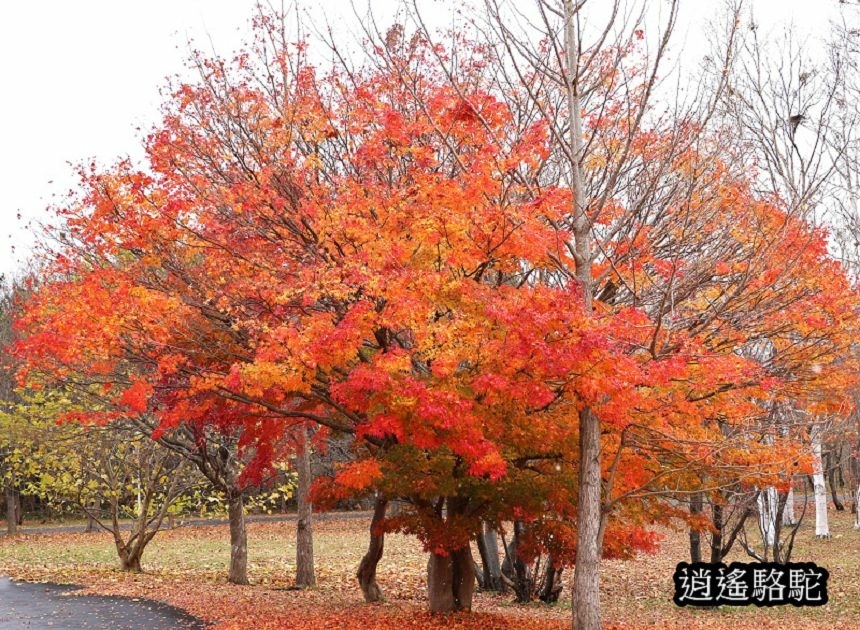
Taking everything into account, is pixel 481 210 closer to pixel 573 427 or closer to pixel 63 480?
pixel 573 427

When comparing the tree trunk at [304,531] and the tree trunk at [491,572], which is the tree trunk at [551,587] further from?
the tree trunk at [304,531]

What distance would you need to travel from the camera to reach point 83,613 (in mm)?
15109

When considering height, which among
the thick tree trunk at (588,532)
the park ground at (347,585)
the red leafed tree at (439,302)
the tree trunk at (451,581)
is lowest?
the park ground at (347,585)

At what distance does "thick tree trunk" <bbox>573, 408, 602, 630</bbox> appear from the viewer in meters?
10.4

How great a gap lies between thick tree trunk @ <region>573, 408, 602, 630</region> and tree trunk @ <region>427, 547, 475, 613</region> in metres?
4.07

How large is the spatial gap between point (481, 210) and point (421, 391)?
2.49 meters

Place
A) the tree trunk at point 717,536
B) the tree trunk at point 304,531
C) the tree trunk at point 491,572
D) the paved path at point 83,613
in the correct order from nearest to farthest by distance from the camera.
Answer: the paved path at point 83,613
the tree trunk at point 717,536
the tree trunk at point 304,531
the tree trunk at point 491,572

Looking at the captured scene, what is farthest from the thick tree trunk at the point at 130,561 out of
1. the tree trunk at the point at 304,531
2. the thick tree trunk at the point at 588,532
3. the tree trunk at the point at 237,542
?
the thick tree trunk at the point at 588,532

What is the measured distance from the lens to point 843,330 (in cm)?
1153

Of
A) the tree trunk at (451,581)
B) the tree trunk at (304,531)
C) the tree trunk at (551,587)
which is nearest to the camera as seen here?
the tree trunk at (451,581)

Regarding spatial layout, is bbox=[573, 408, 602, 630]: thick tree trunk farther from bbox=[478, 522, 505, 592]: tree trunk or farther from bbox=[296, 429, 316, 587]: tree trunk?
bbox=[478, 522, 505, 592]: tree trunk

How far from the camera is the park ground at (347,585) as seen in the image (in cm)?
1397

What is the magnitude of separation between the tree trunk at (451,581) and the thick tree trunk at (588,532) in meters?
4.07

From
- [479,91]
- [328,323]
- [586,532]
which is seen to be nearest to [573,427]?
[586,532]
